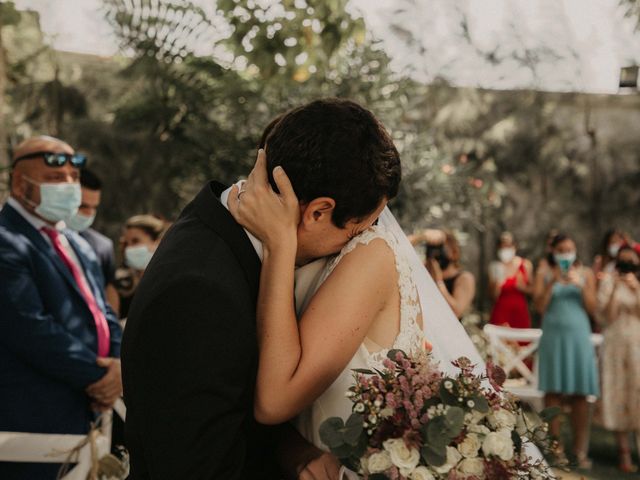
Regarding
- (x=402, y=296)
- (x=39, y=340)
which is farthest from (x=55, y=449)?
(x=402, y=296)

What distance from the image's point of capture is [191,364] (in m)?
1.73

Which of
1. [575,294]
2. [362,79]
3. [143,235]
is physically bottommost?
[575,294]

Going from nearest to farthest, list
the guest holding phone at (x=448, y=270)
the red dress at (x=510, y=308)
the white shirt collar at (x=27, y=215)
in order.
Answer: the white shirt collar at (x=27, y=215) < the guest holding phone at (x=448, y=270) < the red dress at (x=510, y=308)

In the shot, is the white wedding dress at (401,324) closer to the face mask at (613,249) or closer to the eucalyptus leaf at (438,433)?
the eucalyptus leaf at (438,433)

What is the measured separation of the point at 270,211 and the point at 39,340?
80.9 inches

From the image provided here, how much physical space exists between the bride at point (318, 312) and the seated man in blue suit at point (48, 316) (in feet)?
6.00

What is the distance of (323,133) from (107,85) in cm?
1433

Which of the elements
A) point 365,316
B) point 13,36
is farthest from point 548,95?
point 365,316

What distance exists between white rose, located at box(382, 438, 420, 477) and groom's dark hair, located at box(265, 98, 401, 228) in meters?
0.60

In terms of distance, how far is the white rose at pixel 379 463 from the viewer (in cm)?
175

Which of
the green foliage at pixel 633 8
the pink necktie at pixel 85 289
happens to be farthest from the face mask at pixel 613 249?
the pink necktie at pixel 85 289

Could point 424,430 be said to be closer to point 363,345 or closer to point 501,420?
point 501,420

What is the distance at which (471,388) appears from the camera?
1826 mm

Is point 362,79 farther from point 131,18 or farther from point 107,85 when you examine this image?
point 107,85
